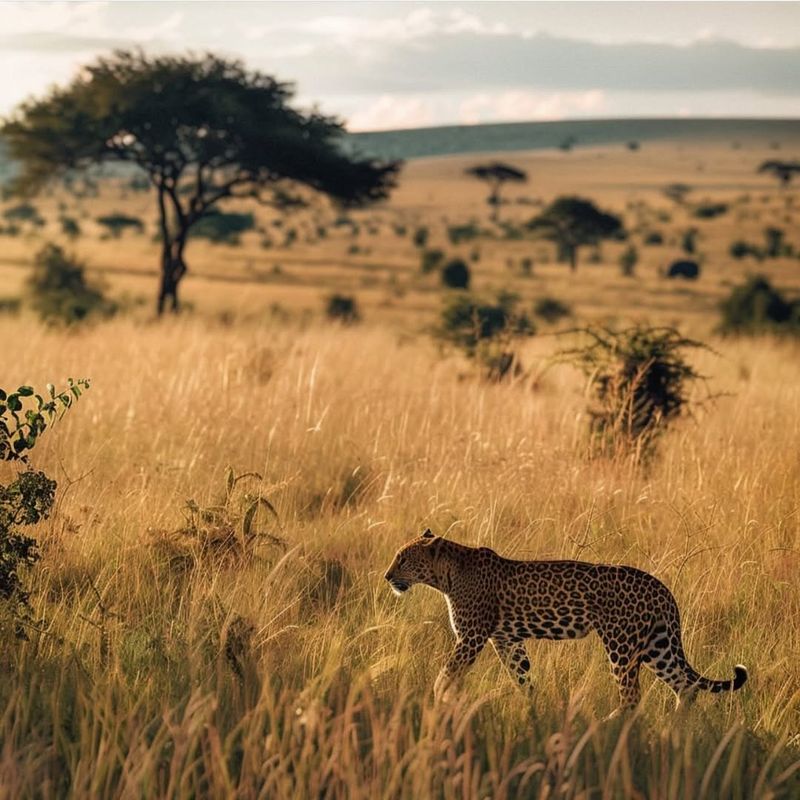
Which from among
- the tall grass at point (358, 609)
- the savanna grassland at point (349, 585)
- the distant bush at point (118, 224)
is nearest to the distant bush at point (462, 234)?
the distant bush at point (118, 224)

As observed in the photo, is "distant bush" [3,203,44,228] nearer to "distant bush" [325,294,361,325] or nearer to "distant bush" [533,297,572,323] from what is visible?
"distant bush" [325,294,361,325]

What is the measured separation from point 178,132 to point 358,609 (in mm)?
18325

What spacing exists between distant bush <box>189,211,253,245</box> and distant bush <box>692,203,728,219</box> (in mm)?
20995

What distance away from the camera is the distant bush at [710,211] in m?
59.7

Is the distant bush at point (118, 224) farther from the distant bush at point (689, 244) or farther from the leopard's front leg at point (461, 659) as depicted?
the leopard's front leg at point (461, 659)

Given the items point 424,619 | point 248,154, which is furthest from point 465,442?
point 248,154

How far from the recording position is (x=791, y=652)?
441 cm

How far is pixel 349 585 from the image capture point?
5008mm

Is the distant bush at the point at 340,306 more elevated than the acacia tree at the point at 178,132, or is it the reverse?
the acacia tree at the point at 178,132

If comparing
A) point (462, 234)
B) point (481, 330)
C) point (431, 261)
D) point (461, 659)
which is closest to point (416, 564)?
point (461, 659)

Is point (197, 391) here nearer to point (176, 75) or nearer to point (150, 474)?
point (150, 474)

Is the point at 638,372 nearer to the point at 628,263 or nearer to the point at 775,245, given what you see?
the point at 628,263

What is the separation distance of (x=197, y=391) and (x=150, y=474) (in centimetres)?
194

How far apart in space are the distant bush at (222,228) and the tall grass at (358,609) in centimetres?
3988
